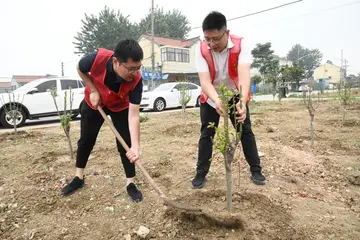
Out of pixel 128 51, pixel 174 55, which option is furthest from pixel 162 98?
pixel 174 55

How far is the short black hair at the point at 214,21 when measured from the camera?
6.77 feet

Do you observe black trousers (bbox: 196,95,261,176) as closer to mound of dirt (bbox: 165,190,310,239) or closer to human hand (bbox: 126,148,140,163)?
mound of dirt (bbox: 165,190,310,239)

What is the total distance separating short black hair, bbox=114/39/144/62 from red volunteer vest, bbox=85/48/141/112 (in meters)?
0.26

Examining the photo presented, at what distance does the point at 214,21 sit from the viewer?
6.79 feet

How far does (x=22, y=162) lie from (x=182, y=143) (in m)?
2.30

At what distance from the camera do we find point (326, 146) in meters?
3.81

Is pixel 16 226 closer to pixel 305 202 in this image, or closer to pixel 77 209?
pixel 77 209

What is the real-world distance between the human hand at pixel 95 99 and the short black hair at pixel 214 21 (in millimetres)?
1092

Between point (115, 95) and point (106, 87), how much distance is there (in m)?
0.10

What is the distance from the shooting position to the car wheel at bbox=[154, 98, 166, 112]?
10.8m

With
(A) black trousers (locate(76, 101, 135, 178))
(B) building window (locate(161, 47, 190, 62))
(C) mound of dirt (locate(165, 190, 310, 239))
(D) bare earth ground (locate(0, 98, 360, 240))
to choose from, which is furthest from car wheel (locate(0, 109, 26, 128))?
(B) building window (locate(161, 47, 190, 62))

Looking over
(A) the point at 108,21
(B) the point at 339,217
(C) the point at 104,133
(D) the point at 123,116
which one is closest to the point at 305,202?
(B) the point at 339,217

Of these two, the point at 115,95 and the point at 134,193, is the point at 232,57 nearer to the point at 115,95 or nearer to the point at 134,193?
the point at 115,95

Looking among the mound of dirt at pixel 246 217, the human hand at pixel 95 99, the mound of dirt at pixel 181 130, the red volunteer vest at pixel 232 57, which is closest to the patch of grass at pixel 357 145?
the mound of dirt at pixel 246 217
